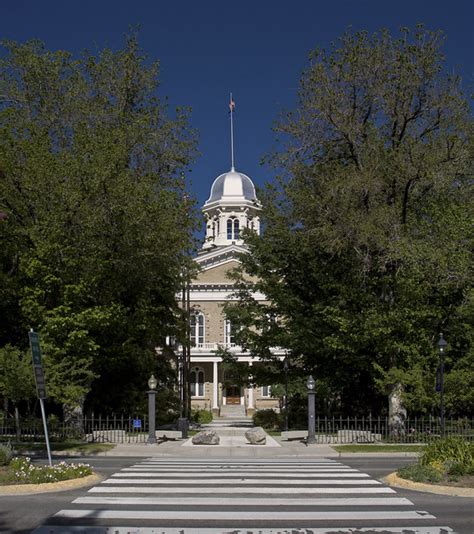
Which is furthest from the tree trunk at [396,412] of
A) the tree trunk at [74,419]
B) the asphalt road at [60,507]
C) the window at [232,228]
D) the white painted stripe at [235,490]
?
the window at [232,228]

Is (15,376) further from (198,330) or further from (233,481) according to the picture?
(198,330)

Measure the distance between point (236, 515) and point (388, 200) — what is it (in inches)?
733

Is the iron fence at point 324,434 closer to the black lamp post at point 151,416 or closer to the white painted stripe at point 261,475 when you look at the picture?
the black lamp post at point 151,416

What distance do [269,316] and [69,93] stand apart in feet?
43.9

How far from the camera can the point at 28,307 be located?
83.1 ft

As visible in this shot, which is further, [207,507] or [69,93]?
[69,93]

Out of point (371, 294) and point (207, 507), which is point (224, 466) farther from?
point (371, 294)

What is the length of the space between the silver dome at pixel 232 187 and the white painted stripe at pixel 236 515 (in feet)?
186

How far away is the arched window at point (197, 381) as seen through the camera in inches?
2269

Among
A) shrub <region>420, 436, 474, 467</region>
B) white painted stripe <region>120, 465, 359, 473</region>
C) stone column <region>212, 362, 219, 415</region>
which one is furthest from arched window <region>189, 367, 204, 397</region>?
shrub <region>420, 436, 474, 467</region>

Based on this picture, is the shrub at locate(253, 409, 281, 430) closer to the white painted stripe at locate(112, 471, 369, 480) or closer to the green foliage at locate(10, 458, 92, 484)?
the white painted stripe at locate(112, 471, 369, 480)

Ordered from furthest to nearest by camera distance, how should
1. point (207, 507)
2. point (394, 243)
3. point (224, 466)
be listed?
point (394, 243), point (224, 466), point (207, 507)

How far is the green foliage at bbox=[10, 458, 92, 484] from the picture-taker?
13508 millimetres

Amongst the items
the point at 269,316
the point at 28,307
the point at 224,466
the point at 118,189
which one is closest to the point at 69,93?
the point at 118,189
